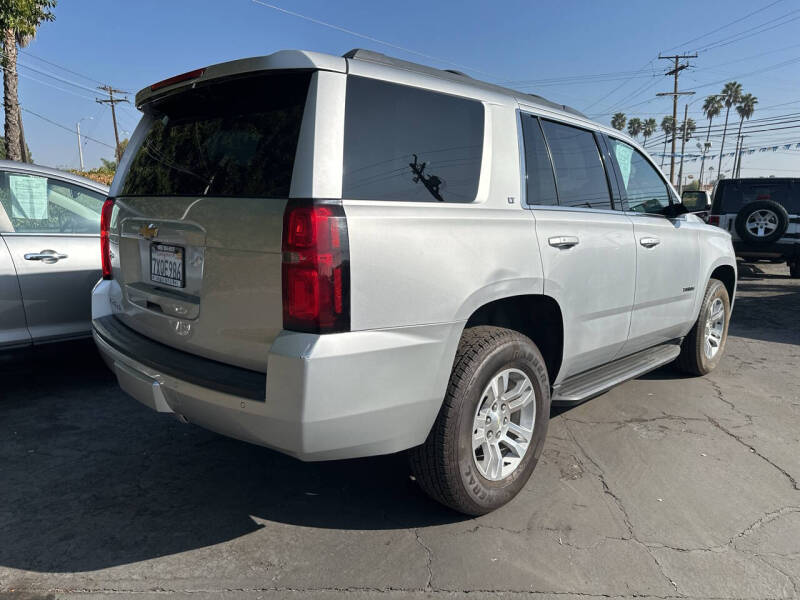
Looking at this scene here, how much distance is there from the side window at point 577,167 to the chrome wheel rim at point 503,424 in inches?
42.4

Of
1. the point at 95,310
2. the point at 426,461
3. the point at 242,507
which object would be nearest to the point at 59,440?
the point at 95,310

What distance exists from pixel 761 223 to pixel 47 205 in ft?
33.8

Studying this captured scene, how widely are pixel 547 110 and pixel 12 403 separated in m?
4.12

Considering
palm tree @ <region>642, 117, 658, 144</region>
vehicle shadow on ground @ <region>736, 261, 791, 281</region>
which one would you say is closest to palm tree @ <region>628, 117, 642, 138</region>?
palm tree @ <region>642, 117, 658, 144</region>

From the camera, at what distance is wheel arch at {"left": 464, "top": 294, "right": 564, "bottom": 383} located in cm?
297

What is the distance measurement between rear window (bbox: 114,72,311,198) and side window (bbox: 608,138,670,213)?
2.44 meters

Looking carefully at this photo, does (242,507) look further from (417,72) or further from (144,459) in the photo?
(417,72)

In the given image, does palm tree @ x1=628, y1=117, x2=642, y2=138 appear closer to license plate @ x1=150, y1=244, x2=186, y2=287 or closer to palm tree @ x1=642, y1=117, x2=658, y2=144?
Answer: palm tree @ x1=642, y1=117, x2=658, y2=144

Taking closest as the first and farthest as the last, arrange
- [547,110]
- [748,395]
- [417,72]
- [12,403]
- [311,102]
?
[311,102], [417,72], [547,110], [12,403], [748,395]

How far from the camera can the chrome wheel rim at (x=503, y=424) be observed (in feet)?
8.93

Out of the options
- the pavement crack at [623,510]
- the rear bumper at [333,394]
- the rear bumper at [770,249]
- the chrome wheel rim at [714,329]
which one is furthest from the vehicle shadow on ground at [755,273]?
the rear bumper at [333,394]

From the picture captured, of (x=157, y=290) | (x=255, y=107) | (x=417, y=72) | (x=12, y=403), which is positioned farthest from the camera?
(x=12, y=403)

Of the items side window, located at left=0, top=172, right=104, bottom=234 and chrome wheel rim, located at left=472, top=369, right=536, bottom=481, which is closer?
chrome wheel rim, located at left=472, top=369, right=536, bottom=481

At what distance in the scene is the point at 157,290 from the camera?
2.75 metres
